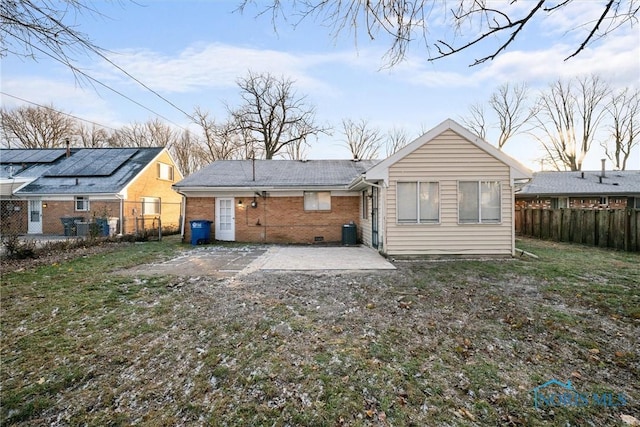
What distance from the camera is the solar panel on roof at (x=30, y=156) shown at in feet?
65.4

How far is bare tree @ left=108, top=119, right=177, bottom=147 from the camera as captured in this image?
33688mm

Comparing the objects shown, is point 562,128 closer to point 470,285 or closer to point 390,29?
point 470,285

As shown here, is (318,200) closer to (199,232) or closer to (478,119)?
(199,232)

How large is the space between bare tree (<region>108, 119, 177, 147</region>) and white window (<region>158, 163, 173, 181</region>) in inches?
549

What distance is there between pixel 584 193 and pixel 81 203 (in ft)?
95.3

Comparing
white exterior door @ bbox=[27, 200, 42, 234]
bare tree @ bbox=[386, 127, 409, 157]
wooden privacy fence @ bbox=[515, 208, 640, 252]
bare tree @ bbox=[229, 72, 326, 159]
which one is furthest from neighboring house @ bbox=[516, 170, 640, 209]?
white exterior door @ bbox=[27, 200, 42, 234]

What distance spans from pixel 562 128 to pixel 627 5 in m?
34.8

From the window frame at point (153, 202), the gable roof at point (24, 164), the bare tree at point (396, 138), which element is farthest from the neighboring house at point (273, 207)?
the bare tree at point (396, 138)

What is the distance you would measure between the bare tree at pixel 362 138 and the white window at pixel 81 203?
23.6 m

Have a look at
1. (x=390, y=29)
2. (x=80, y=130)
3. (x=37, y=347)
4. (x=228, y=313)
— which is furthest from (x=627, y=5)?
(x=80, y=130)

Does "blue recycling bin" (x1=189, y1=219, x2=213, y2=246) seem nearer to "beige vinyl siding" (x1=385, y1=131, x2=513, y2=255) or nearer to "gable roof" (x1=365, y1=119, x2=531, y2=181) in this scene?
"gable roof" (x1=365, y1=119, x2=531, y2=181)

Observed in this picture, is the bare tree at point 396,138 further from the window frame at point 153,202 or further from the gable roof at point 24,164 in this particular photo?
the gable roof at point 24,164

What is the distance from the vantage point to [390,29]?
2.95 metres

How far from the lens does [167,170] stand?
21.8 metres
